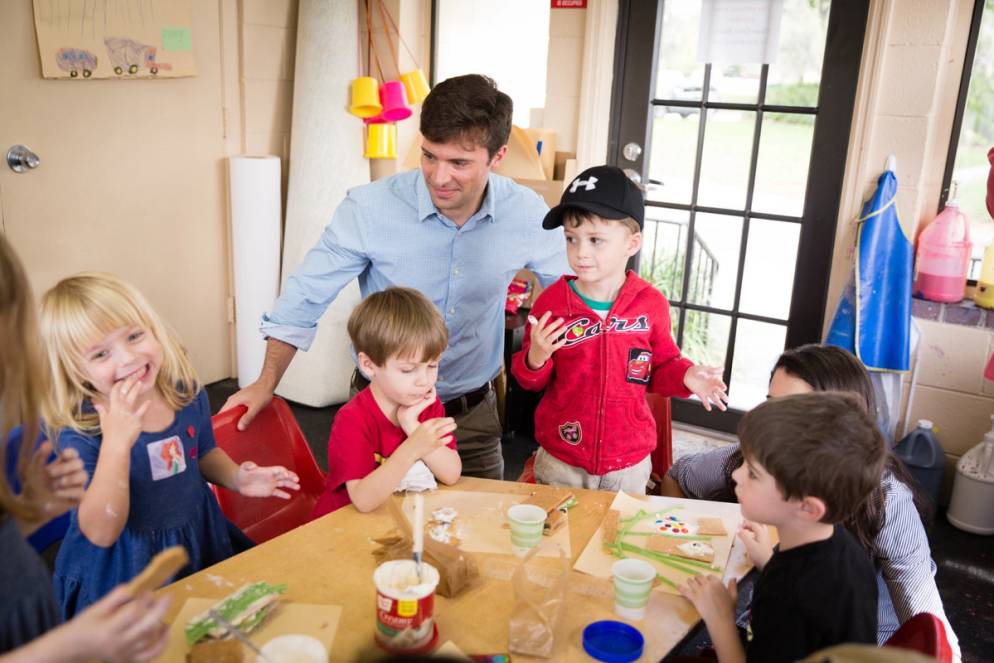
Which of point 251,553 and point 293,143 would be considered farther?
point 293,143

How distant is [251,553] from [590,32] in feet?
9.69

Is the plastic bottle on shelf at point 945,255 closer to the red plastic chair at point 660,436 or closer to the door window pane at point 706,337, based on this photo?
the door window pane at point 706,337

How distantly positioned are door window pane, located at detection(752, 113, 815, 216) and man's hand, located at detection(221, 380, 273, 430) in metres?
2.47

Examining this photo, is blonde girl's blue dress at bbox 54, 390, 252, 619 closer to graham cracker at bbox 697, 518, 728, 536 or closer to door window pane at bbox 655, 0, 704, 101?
graham cracker at bbox 697, 518, 728, 536

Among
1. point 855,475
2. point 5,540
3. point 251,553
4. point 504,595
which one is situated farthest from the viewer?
point 251,553

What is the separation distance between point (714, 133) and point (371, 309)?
246cm

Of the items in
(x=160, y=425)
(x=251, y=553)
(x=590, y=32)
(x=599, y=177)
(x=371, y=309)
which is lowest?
(x=251, y=553)

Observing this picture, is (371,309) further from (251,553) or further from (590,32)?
(590,32)

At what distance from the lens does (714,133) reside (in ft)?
12.5

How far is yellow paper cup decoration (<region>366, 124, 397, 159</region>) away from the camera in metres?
4.16

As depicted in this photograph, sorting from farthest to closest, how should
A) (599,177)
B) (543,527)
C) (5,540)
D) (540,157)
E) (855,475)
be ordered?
(540,157) < (599,177) < (543,527) < (855,475) < (5,540)

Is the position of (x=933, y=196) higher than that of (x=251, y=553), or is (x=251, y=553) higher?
(x=933, y=196)

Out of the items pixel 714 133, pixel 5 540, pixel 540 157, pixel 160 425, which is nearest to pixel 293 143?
pixel 540 157

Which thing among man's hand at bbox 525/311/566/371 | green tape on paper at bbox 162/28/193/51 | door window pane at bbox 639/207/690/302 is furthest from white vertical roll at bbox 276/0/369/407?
man's hand at bbox 525/311/566/371
